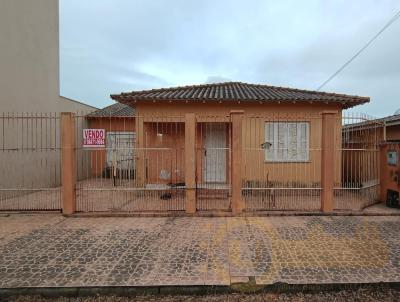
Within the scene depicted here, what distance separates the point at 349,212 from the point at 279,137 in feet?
11.7

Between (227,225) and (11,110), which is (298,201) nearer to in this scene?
(227,225)

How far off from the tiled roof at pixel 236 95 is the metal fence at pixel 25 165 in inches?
123

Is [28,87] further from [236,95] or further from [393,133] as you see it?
[393,133]

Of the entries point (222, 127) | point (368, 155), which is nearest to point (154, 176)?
point (222, 127)

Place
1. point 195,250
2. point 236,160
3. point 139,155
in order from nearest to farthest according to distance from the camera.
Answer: point 195,250 < point 236,160 < point 139,155

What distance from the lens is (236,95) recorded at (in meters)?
10.1

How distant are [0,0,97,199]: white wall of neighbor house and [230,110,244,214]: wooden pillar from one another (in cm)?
534

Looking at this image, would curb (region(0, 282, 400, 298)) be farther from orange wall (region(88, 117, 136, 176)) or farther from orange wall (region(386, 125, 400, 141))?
orange wall (region(88, 117, 136, 176))

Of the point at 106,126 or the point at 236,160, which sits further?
the point at 106,126

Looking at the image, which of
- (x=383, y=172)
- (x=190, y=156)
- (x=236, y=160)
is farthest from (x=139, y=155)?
(x=383, y=172)

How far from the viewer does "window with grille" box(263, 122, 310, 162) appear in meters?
9.77

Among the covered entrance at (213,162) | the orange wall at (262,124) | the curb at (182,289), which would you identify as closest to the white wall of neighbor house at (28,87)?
the orange wall at (262,124)

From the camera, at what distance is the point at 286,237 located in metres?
5.52

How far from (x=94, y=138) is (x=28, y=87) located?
4929 mm
